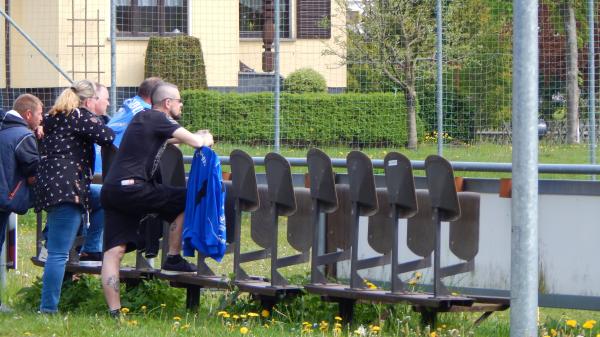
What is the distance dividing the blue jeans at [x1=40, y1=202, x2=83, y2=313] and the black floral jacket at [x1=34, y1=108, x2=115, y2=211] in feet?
0.30

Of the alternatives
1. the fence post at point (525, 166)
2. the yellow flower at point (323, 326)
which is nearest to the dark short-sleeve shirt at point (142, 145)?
the yellow flower at point (323, 326)

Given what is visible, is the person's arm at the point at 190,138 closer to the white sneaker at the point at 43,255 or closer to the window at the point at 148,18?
the white sneaker at the point at 43,255

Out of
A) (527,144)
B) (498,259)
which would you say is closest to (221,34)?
(498,259)

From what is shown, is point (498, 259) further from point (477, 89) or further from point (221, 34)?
point (221, 34)

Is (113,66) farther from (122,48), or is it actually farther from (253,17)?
(253,17)

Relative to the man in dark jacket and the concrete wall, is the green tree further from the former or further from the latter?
the man in dark jacket

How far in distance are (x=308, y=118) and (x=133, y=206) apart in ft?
15.6

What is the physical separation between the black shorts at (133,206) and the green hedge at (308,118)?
3.74m

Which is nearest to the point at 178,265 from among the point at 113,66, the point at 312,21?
the point at 113,66

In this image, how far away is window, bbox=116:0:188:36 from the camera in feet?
53.5

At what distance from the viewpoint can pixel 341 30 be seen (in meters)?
13.7

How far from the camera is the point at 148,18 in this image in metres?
19.3

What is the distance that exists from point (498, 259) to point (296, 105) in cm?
457

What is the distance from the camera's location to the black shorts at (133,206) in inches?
308
